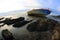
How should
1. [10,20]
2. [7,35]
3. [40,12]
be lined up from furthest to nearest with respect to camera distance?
[10,20] < [40,12] < [7,35]

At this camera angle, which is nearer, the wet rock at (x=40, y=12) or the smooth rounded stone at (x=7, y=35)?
the smooth rounded stone at (x=7, y=35)

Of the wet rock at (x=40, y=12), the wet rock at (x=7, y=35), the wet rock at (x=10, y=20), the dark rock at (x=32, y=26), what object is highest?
the wet rock at (x=40, y=12)

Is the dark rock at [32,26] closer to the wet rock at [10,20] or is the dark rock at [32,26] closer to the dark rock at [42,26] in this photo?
the dark rock at [42,26]

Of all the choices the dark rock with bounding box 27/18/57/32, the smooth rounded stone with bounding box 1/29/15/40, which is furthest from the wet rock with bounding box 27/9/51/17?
the smooth rounded stone with bounding box 1/29/15/40

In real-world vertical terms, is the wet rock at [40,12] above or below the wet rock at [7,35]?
above

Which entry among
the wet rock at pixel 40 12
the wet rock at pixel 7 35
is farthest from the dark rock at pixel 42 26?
the wet rock at pixel 7 35

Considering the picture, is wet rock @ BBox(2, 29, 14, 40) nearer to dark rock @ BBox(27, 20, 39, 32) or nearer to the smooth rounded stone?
the smooth rounded stone

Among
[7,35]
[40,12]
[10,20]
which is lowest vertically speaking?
[7,35]

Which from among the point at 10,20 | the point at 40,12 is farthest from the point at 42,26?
the point at 10,20

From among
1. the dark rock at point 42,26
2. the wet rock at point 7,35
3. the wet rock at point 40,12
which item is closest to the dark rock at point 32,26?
the dark rock at point 42,26

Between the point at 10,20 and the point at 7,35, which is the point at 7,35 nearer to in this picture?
the point at 7,35

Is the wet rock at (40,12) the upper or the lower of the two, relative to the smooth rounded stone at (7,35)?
upper

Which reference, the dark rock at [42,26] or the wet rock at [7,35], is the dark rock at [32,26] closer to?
the dark rock at [42,26]

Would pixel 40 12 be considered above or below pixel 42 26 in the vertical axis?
above
